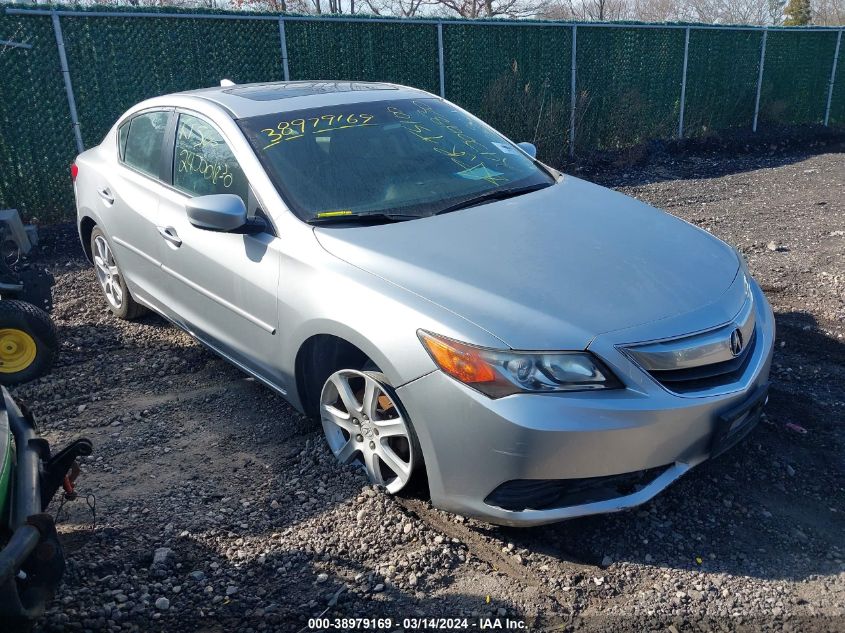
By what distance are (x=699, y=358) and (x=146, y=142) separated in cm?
383

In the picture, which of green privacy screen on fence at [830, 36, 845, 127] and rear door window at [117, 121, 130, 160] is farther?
green privacy screen on fence at [830, 36, 845, 127]

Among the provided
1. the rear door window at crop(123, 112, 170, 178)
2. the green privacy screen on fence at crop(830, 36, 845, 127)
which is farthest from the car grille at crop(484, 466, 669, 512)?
the green privacy screen on fence at crop(830, 36, 845, 127)

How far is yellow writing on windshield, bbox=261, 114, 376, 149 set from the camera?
13.3 feet

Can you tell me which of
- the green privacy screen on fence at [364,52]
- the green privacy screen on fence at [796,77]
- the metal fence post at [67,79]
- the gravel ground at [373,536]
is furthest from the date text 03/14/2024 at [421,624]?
the green privacy screen on fence at [796,77]

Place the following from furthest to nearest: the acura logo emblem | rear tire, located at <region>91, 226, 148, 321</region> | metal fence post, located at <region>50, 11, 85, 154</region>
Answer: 1. metal fence post, located at <region>50, 11, 85, 154</region>
2. rear tire, located at <region>91, 226, 148, 321</region>
3. the acura logo emblem

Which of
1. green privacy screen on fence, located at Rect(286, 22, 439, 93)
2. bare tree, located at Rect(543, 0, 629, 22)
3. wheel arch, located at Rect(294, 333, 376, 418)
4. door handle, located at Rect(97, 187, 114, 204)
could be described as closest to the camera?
wheel arch, located at Rect(294, 333, 376, 418)

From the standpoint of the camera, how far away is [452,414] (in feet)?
9.35

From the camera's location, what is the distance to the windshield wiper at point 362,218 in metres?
3.63

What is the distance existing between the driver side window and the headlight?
177 centimetres

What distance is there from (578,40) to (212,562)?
1175cm

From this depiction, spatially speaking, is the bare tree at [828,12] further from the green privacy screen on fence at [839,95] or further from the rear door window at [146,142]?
the rear door window at [146,142]

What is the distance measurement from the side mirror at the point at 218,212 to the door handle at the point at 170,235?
2.26 ft

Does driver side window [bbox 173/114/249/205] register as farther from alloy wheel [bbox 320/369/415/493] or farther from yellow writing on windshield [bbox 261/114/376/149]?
alloy wheel [bbox 320/369/415/493]

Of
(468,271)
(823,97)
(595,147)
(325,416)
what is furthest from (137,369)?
(823,97)
